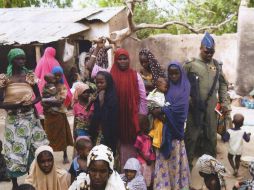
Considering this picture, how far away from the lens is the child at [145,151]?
492 centimetres

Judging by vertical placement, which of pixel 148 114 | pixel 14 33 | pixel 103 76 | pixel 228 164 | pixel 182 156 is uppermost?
pixel 14 33

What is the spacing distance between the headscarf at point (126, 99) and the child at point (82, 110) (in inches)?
14.8

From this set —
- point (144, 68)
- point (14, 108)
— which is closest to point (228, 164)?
point (144, 68)

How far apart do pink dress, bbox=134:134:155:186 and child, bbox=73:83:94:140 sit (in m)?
0.61

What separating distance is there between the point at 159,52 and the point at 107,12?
2077 mm

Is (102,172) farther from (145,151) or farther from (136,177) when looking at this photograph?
(145,151)


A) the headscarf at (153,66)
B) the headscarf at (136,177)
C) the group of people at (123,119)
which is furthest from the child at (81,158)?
the headscarf at (153,66)

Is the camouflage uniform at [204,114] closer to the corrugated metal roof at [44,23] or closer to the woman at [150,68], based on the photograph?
the woman at [150,68]

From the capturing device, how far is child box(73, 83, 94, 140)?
496 cm

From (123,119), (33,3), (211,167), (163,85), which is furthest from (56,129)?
(33,3)

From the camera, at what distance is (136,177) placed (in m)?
4.58

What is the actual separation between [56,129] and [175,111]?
1933mm

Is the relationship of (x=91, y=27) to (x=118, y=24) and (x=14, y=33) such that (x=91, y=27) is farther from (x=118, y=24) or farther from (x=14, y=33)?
(x=14, y=33)

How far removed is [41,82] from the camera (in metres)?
7.39
